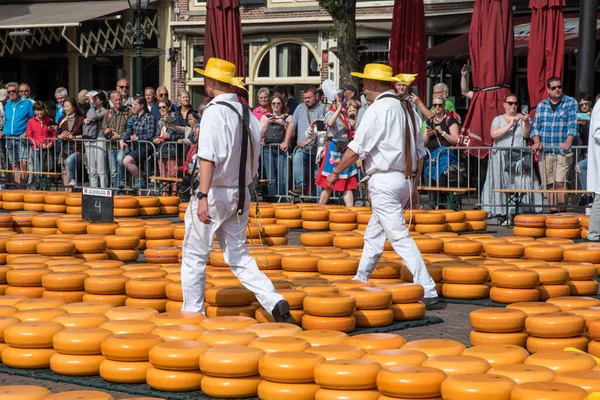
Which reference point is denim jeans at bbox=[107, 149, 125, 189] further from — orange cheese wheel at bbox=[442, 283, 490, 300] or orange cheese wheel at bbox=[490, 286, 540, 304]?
orange cheese wheel at bbox=[490, 286, 540, 304]

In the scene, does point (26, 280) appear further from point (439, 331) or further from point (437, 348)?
point (437, 348)

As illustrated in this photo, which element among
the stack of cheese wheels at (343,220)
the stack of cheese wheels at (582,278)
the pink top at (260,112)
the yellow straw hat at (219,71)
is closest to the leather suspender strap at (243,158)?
the yellow straw hat at (219,71)

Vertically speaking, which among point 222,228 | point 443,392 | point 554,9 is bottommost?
point 443,392

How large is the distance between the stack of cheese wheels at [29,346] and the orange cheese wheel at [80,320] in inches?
6.1

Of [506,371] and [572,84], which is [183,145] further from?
[506,371]

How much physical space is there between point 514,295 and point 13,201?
9.20m

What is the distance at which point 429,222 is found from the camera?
1347cm

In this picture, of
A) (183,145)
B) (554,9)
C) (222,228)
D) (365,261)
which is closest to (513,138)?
(554,9)

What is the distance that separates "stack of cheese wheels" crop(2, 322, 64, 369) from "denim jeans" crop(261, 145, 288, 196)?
10.5 metres

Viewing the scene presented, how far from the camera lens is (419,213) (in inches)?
534

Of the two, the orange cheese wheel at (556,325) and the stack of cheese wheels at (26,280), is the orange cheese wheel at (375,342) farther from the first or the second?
the stack of cheese wheels at (26,280)

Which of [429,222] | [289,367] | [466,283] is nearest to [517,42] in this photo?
[429,222]

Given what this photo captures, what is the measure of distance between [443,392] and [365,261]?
3.74 meters

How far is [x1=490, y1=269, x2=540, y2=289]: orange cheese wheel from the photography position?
30.2ft
